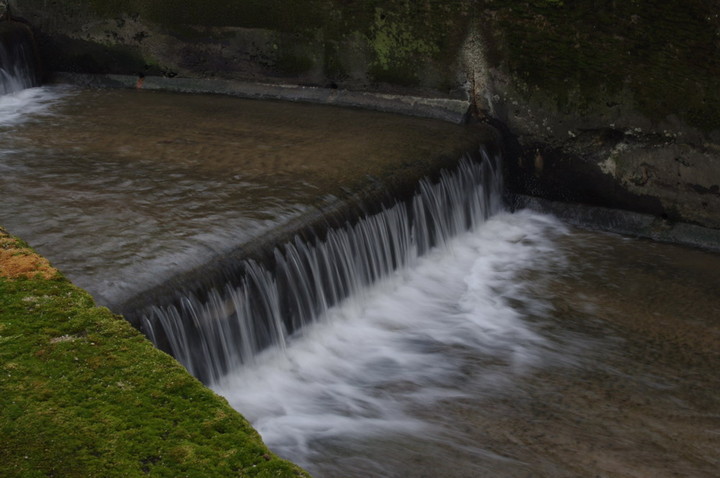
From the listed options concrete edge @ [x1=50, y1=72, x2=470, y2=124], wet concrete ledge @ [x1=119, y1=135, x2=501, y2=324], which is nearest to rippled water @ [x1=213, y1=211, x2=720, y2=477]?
wet concrete ledge @ [x1=119, y1=135, x2=501, y2=324]

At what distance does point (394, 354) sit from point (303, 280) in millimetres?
734

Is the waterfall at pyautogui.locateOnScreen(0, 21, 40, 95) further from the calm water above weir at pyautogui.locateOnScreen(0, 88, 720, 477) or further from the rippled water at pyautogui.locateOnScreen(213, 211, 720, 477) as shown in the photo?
the rippled water at pyautogui.locateOnScreen(213, 211, 720, 477)

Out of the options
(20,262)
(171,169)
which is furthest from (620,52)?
(20,262)

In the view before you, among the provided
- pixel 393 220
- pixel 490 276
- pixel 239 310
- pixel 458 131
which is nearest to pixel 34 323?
pixel 239 310

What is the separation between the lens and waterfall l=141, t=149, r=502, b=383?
4668 millimetres

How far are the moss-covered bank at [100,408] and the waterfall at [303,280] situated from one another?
2.76 feet

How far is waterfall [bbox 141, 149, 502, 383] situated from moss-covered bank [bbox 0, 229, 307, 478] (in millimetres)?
840

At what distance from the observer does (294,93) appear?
345 inches

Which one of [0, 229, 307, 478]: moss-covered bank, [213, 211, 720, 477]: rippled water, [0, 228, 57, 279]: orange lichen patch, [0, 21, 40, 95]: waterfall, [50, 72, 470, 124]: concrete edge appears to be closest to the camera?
[0, 229, 307, 478]: moss-covered bank

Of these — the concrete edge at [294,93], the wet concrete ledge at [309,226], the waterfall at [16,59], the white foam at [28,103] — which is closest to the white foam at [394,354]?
the wet concrete ledge at [309,226]

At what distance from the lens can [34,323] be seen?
355 centimetres

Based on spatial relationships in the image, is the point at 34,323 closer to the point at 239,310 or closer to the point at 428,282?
the point at 239,310

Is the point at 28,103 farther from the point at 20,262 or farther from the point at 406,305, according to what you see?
the point at 20,262

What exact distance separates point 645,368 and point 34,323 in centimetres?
362
